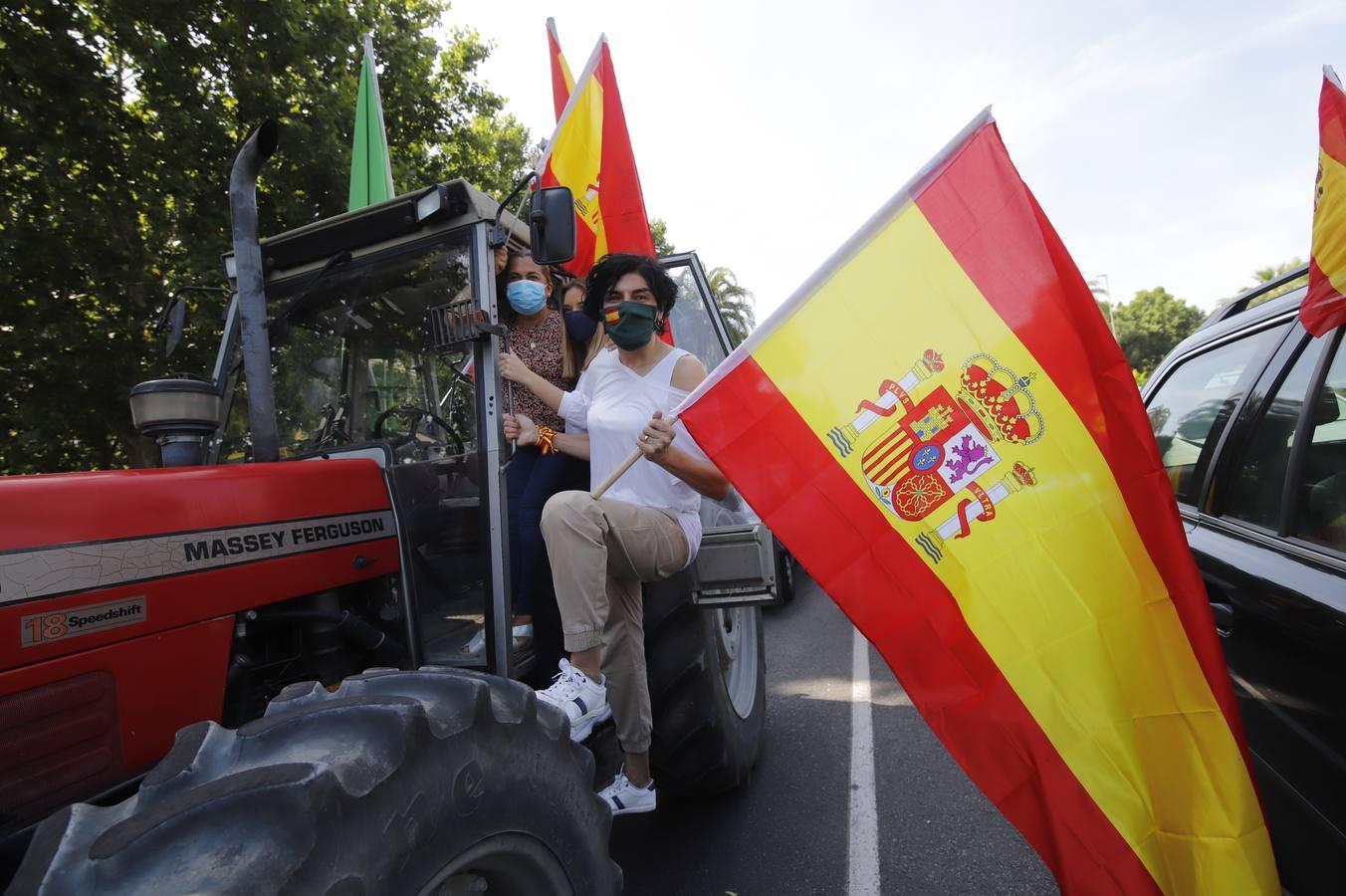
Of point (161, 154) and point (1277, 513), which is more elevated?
point (161, 154)

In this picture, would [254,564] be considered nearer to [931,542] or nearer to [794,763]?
[931,542]

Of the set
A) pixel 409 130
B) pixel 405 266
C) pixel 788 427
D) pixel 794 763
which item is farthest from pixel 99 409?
pixel 788 427

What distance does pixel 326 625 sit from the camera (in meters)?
2.28

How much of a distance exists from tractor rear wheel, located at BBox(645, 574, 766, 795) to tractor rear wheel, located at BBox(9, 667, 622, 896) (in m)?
1.00

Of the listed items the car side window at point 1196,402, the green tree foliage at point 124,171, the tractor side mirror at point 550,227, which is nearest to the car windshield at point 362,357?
the tractor side mirror at point 550,227

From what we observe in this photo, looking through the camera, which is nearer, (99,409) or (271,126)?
(271,126)

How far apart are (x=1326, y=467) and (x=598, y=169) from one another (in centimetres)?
338

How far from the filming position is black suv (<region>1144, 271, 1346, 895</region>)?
5.32 ft

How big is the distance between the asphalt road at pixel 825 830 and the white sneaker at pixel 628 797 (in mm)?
473

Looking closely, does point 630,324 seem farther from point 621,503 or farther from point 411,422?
point 411,422

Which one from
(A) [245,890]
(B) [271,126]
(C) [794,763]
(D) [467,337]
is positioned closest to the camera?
(A) [245,890]

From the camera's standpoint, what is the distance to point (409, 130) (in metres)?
10.2

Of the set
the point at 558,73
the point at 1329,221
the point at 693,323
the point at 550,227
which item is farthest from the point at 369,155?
the point at 1329,221

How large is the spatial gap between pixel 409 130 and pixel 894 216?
9987 millimetres
